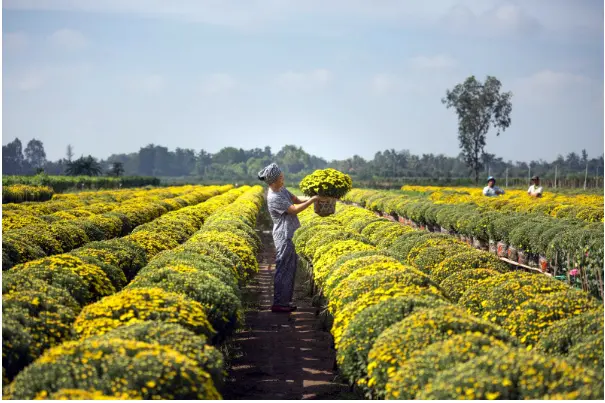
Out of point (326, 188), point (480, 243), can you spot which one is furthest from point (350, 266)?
point (480, 243)

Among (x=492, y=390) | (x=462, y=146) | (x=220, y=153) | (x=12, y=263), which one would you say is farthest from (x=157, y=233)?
(x=220, y=153)

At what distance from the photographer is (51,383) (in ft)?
14.4

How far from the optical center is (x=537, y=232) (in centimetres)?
1397

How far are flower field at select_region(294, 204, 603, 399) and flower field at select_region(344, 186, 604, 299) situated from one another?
249 centimetres

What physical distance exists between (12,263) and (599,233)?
9705mm

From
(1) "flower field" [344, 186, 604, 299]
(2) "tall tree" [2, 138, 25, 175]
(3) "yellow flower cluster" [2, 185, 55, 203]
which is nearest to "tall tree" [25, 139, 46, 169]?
(2) "tall tree" [2, 138, 25, 175]

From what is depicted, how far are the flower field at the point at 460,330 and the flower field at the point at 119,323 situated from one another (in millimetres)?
1292

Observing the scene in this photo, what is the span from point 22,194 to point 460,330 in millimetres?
34728

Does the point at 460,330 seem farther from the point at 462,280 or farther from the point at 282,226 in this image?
the point at 282,226

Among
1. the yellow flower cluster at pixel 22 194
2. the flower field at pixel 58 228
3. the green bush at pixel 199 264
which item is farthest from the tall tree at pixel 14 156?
the green bush at pixel 199 264

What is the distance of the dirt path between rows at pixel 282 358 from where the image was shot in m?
7.55

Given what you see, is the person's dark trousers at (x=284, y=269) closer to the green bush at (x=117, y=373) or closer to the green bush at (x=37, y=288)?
the green bush at (x=37, y=288)

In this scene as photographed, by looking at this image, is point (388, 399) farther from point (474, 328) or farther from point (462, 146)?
point (462, 146)

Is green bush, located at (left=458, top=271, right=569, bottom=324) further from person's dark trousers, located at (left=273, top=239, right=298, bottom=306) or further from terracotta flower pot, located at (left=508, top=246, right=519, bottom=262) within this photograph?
terracotta flower pot, located at (left=508, top=246, right=519, bottom=262)
